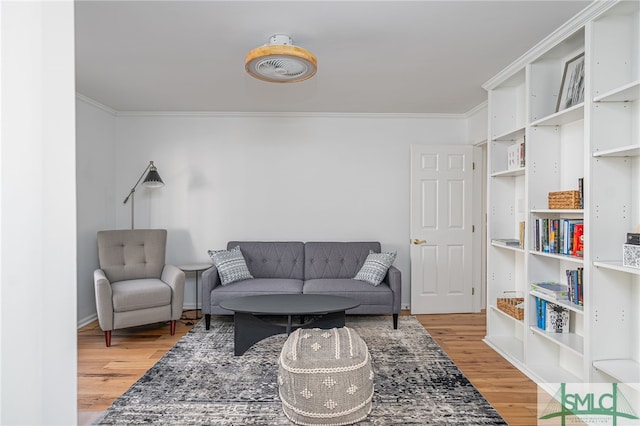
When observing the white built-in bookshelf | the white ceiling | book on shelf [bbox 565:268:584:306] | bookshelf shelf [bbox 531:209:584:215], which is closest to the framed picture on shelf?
the white built-in bookshelf

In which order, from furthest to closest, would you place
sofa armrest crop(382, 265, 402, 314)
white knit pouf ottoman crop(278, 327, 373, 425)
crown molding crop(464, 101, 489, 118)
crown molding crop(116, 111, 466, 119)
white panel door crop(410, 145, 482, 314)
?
crown molding crop(116, 111, 466, 119)
white panel door crop(410, 145, 482, 314)
crown molding crop(464, 101, 489, 118)
sofa armrest crop(382, 265, 402, 314)
white knit pouf ottoman crop(278, 327, 373, 425)

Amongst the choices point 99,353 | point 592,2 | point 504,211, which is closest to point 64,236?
point 592,2

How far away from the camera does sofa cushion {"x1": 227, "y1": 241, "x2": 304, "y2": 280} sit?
4.69m

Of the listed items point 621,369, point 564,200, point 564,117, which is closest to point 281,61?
point 564,117

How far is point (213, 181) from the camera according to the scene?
16.4 feet

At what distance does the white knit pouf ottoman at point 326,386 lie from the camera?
2.25 m

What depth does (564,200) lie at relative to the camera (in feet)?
8.86

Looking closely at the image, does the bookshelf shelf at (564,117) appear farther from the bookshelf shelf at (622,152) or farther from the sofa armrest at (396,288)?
the sofa armrest at (396,288)

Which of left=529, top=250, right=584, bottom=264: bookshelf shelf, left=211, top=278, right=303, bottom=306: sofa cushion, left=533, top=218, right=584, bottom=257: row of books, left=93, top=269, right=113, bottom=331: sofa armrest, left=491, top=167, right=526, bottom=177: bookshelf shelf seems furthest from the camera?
left=211, top=278, right=303, bottom=306: sofa cushion

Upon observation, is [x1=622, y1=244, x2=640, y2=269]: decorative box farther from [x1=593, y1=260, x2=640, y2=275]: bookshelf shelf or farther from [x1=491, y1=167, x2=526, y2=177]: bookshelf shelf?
[x1=491, y1=167, x2=526, y2=177]: bookshelf shelf

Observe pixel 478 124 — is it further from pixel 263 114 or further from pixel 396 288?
pixel 263 114

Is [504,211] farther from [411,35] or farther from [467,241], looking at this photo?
[411,35]

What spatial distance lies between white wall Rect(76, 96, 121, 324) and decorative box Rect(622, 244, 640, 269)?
15.2 ft

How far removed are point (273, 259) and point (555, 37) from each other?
3.40 m
